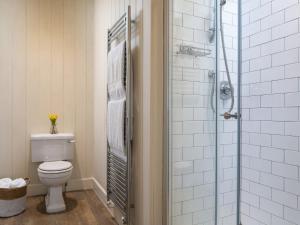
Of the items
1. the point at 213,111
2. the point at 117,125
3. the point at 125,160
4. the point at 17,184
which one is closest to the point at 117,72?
the point at 117,125

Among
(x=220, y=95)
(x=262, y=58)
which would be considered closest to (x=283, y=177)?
(x=220, y=95)

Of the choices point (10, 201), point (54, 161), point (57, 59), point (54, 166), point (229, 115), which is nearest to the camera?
point (229, 115)

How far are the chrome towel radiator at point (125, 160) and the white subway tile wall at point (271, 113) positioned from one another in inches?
39.1

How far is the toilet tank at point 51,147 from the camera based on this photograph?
2859 millimetres

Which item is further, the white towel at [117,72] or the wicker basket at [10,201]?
the wicker basket at [10,201]

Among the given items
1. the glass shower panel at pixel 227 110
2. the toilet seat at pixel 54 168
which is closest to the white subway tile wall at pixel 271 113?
the glass shower panel at pixel 227 110

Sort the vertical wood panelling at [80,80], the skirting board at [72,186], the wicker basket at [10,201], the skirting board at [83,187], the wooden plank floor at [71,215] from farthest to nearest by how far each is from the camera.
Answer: the vertical wood panelling at [80,80], the skirting board at [72,186], the skirting board at [83,187], the wicker basket at [10,201], the wooden plank floor at [71,215]

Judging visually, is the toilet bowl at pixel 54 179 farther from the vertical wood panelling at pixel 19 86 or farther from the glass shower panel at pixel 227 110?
the glass shower panel at pixel 227 110

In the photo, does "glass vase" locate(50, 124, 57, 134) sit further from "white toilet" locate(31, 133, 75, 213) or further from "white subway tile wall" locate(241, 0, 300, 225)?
"white subway tile wall" locate(241, 0, 300, 225)

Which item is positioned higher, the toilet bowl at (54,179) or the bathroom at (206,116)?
the bathroom at (206,116)

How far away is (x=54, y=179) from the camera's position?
251 cm

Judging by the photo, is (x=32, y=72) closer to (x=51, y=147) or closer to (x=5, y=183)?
(x=51, y=147)

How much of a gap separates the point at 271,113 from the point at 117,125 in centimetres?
123

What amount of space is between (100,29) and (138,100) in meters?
1.50
